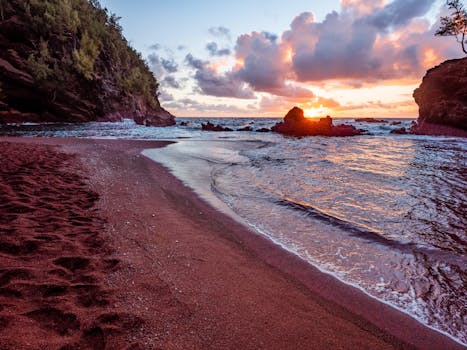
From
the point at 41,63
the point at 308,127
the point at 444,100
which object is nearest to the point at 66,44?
the point at 41,63

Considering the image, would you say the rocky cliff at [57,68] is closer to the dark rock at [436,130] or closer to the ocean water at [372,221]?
the ocean water at [372,221]

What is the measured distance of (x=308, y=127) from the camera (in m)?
33.8

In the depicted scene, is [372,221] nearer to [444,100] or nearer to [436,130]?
[436,130]

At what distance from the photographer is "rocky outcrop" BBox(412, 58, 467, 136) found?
29.6m

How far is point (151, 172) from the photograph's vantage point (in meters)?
8.67

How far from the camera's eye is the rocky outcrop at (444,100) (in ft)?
97.2

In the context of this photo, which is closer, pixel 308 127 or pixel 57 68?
pixel 57 68

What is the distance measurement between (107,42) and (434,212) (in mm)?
57332

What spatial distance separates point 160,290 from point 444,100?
40335mm

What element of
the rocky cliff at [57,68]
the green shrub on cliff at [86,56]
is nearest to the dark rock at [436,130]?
the rocky cliff at [57,68]

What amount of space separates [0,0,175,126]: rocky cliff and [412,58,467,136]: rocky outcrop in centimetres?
4288

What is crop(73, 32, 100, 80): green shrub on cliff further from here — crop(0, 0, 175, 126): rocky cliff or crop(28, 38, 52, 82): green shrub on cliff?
crop(28, 38, 52, 82): green shrub on cliff

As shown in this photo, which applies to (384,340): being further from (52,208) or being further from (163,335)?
(52,208)

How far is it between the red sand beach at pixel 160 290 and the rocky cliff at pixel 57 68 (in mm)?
30810
